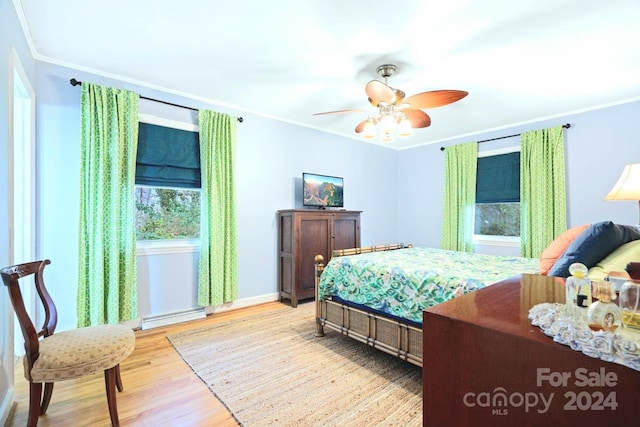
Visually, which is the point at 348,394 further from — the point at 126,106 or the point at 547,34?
the point at 126,106

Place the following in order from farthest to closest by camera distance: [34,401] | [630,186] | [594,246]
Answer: [630,186] < [594,246] < [34,401]

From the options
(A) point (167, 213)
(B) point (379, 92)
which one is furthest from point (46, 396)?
(B) point (379, 92)

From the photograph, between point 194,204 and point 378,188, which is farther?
point 378,188

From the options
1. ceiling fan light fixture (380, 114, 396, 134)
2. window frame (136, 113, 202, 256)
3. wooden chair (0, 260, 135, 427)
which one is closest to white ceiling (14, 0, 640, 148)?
window frame (136, 113, 202, 256)

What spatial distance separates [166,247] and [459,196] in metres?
4.24

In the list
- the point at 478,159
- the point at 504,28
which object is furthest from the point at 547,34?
the point at 478,159

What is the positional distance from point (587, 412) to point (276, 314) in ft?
10.3

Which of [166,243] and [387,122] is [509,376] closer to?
[387,122]

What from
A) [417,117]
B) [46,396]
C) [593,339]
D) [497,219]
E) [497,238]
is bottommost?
[46,396]

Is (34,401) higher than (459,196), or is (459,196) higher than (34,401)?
(459,196)

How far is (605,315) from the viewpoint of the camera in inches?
27.5

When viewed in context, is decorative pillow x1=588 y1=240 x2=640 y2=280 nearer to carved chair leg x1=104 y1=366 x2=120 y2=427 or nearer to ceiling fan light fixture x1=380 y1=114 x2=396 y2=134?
ceiling fan light fixture x1=380 y1=114 x2=396 y2=134

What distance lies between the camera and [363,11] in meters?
1.96

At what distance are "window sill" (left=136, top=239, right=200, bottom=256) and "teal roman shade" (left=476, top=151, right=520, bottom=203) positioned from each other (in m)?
4.17
